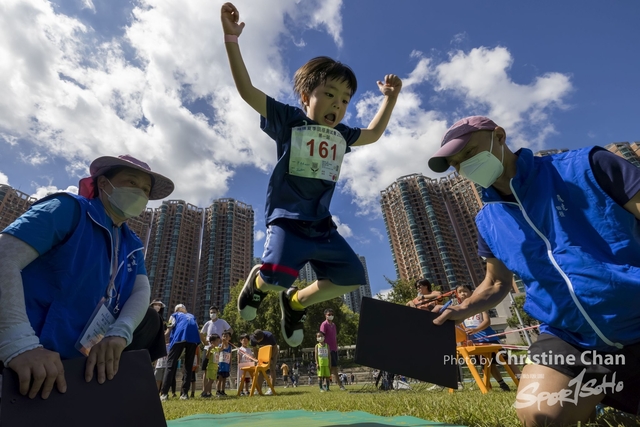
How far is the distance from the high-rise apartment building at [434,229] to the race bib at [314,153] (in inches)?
3648

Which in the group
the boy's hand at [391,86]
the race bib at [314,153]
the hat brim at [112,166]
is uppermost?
the boy's hand at [391,86]

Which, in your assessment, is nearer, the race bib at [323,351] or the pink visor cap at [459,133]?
the pink visor cap at [459,133]

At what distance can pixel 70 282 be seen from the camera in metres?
1.98

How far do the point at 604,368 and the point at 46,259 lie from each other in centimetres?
345

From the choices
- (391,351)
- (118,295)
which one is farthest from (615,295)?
(118,295)

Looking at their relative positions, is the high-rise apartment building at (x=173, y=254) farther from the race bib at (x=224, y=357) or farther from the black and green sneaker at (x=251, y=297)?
the black and green sneaker at (x=251, y=297)

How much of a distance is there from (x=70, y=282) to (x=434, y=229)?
328ft

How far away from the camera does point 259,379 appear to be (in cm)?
1055

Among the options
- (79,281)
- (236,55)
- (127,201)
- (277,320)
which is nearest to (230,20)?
(236,55)

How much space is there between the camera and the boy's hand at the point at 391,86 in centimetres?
434

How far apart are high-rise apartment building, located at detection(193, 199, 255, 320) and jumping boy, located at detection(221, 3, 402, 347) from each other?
98.2 meters

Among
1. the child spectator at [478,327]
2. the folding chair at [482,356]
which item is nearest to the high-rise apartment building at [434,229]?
the child spectator at [478,327]

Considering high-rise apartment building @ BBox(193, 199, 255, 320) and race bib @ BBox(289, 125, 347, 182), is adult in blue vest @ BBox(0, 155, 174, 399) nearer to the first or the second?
race bib @ BBox(289, 125, 347, 182)

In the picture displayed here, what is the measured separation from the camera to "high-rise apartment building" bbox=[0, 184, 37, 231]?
7469cm
